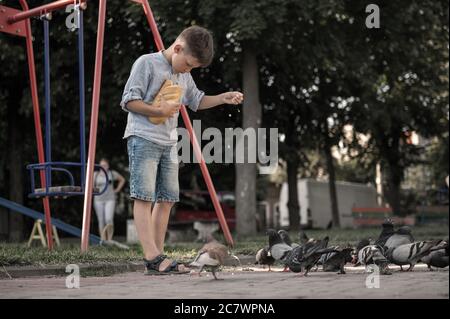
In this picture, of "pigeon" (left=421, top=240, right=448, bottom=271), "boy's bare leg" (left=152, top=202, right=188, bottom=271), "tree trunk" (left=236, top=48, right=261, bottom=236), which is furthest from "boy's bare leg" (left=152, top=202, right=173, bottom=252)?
"tree trunk" (left=236, top=48, right=261, bottom=236)

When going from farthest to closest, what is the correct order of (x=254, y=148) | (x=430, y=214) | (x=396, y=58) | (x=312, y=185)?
1. (x=312, y=185)
2. (x=430, y=214)
3. (x=396, y=58)
4. (x=254, y=148)

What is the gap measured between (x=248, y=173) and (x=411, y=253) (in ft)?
40.2

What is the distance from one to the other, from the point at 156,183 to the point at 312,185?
32.3 metres

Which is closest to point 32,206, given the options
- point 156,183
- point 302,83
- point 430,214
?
point 302,83

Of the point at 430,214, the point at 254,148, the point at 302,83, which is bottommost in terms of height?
the point at 430,214

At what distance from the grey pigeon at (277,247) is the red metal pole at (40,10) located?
4344 mm

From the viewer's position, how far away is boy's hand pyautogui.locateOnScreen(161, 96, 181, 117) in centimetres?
591

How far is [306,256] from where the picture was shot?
5.99 m

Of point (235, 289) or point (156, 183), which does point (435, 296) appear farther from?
point (156, 183)

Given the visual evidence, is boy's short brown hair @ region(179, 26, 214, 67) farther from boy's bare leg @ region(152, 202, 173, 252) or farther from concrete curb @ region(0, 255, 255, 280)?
concrete curb @ region(0, 255, 255, 280)

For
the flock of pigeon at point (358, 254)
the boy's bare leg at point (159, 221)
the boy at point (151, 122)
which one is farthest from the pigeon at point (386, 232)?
the boy's bare leg at point (159, 221)
